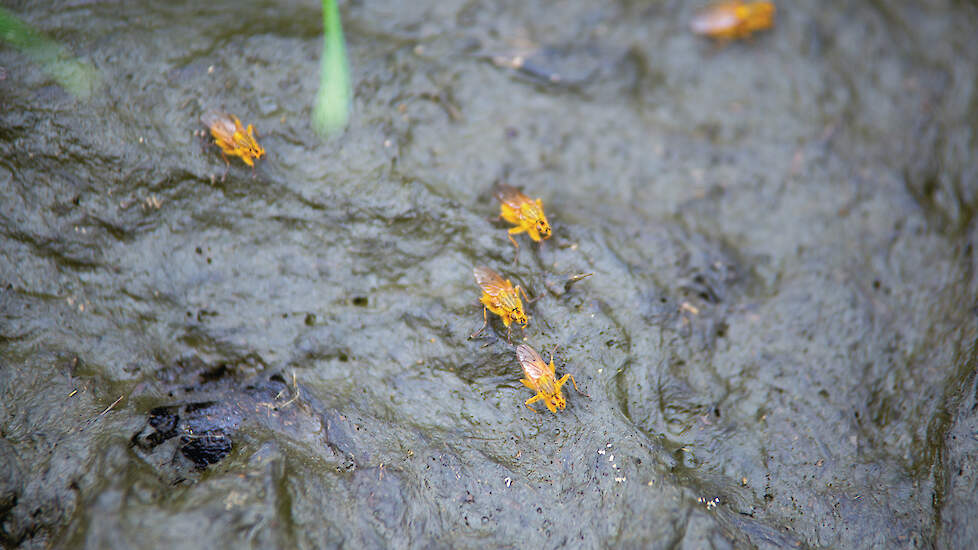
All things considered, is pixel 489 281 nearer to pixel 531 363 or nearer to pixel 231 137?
pixel 531 363

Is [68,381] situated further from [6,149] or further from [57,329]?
[6,149]

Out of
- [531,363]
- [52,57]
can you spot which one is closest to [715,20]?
[531,363]

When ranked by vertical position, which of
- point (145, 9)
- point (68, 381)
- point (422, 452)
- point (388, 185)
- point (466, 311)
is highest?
point (145, 9)

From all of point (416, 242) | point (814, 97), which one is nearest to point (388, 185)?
point (416, 242)

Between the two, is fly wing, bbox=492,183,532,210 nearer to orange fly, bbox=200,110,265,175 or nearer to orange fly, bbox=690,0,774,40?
orange fly, bbox=200,110,265,175

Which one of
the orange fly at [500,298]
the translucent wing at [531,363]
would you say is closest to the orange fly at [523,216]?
the orange fly at [500,298]

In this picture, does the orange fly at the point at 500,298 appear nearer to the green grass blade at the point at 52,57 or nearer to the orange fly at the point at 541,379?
Result: the orange fly at the point at 541,379
